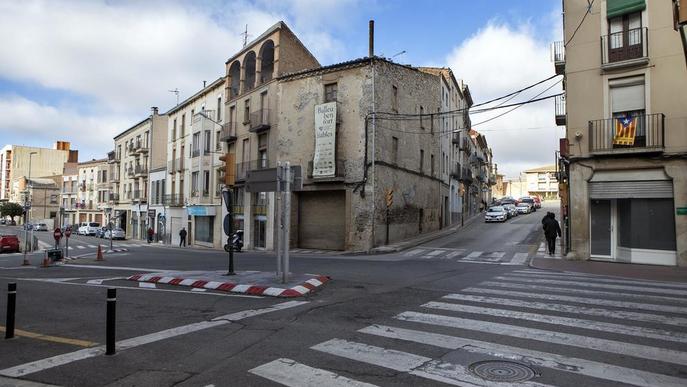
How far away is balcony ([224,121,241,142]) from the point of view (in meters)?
33.9

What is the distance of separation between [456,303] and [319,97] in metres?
21.0

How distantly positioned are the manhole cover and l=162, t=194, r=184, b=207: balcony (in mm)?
40330

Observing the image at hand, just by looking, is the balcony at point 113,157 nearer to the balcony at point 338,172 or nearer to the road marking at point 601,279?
the balcony at point 338,172

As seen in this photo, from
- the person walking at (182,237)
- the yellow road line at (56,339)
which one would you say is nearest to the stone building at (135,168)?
the person walking at (182,237)

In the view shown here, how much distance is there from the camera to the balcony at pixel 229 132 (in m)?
33.9

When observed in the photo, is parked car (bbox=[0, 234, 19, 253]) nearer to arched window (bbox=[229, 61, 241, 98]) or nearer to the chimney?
arched window (bbox=[229, 61, 241, 98])

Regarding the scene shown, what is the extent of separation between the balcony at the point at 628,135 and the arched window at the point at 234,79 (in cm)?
2579

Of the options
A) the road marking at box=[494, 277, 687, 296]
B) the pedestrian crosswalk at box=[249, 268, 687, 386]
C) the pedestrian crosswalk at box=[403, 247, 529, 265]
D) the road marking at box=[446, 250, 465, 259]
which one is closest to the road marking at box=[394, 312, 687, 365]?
the pedestrian crosswalk at box=[249, 268, 687, 386]

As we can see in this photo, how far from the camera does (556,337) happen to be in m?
6.17

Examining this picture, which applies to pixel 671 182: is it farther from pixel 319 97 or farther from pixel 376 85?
pixel 319 97

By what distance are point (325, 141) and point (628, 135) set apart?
15.0 metres

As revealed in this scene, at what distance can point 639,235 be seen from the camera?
669 inches

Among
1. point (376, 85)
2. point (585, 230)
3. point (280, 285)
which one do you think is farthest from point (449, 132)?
point (280, 285)

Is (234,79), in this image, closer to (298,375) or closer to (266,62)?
(266,62)
